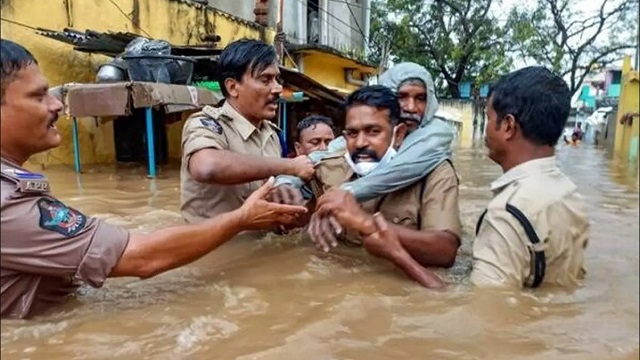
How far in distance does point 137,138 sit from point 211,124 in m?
5.03

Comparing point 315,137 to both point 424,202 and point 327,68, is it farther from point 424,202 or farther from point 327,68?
point 327,68

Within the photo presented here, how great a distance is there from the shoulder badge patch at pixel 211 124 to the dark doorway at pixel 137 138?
14.2 ft

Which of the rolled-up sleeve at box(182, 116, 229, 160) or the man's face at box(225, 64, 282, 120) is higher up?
the man's face at box(225, 64, 282, 120)

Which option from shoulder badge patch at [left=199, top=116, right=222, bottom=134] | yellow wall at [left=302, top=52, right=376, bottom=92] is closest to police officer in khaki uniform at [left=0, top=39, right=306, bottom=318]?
shoulder badge patch at [left=199, top=116, right=222, bottom=134]

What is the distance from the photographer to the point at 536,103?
193 centimetres

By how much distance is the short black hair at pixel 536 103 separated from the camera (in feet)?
6.32

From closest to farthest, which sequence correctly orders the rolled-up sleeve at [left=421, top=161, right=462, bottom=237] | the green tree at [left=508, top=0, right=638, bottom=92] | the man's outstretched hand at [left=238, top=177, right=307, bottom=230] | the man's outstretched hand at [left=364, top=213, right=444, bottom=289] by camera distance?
the green tree at [left=508, top=0, right=638, bottom=92] < the man's outstretched hand at [left=238, top=177, right=307, bottom=230] < the man's outstretched hand at [left=364, top=213, right=444, bottom=289] < the rolled-up sleeve at [left=421, top=161, right=462, bottom=237]

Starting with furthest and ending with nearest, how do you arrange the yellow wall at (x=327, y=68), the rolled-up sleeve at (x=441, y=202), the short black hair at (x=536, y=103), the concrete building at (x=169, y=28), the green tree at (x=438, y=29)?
the yellow wall at (x=327, y=68) < the concrete building at (x=169, y=28) < the green tree at (x=438, y=29) < the rolled-up sleeve at (x=441, y=202) < the short black hair at (x=536, y=103)

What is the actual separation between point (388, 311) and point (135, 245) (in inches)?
34.8

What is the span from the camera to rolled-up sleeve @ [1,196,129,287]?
142 centimetres

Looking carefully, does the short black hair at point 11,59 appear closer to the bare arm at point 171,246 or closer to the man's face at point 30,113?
the man's face at point 30,113

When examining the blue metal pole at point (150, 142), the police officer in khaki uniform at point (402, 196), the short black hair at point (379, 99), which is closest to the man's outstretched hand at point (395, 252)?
the police officer in khaki uniform at point (402, 196)

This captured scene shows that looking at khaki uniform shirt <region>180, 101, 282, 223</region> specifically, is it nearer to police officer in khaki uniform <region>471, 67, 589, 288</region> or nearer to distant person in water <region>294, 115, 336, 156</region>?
police officer in khaki uniform <region>471, 67, 589, 288</region>

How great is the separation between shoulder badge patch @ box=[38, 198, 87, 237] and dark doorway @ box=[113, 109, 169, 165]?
5.24m
